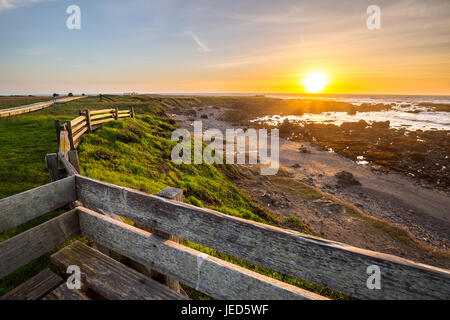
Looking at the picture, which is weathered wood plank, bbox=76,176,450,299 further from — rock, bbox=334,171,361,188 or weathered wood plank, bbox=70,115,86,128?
rock, bbox=334,171,361,188

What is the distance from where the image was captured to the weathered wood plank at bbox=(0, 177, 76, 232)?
2.28m

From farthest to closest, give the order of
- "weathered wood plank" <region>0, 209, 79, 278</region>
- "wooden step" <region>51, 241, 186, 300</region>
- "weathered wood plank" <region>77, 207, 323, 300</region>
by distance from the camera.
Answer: "weathered wood plank" <region>0, 209, 79, 278</region>, "wooden step" <region>51, 241, 186, 300</region>, "weathered wood plank" <region>77, 207, 323, 300</region>

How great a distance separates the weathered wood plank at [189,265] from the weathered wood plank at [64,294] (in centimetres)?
60

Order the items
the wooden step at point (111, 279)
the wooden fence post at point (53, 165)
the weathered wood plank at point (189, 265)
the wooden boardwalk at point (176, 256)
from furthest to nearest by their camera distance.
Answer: the wooden fence post at point (53, 165) → the wooden step at point (111, 279) → the weathered wood plank at point (189, 265) → the wooden boardwalk at point (176, 256)

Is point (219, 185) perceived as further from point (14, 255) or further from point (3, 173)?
point (14, 255)

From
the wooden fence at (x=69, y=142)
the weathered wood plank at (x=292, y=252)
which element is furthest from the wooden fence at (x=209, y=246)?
the wooden fence at (x=69, y=142)

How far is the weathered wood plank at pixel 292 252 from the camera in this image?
1.33 metres

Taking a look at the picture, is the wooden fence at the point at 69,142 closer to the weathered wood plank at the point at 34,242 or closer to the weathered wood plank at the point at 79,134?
the weathered wood plank at the point at 79,134

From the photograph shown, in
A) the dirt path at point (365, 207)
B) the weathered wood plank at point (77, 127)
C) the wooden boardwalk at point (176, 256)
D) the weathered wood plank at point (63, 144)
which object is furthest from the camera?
the dirt path at point (365, 207)

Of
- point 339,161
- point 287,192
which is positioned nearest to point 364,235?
point 287,192

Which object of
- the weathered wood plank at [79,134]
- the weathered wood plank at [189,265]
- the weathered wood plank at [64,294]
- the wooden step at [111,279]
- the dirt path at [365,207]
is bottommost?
the dirt path at [365,207]

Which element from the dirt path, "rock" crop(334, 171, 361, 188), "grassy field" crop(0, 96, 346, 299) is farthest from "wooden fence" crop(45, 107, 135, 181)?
"rock" crop(334, 171, 361, 188)

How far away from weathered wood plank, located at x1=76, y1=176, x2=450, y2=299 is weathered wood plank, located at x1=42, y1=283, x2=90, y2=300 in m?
0.79
